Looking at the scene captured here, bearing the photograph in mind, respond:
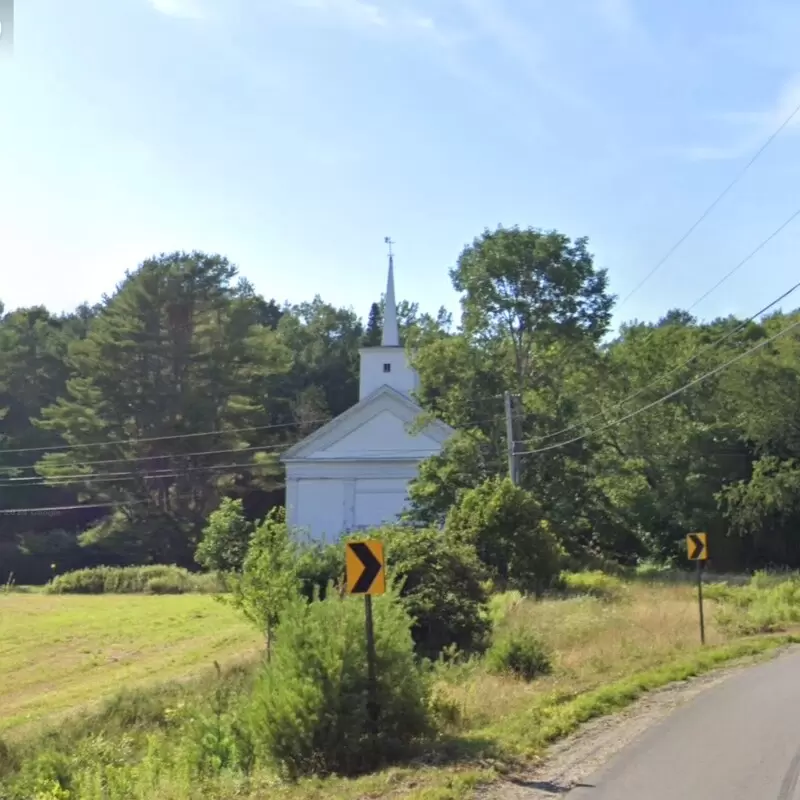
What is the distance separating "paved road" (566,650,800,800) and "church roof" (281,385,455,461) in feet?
119

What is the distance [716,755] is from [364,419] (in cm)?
4120

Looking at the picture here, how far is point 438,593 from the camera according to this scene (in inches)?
847

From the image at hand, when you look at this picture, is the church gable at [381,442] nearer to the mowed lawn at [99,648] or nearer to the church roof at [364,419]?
the church roof at [364,419]

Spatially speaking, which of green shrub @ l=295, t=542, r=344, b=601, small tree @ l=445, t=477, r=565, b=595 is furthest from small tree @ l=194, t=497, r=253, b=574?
green shrub @ l=295, t=542, r=344, b=601

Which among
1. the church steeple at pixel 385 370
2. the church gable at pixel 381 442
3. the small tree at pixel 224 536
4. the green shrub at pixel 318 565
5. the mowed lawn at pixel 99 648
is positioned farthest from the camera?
the church steeple at pixel 385 370

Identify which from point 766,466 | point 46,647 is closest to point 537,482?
point 766,466

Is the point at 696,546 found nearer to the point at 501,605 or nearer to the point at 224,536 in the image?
the point at 501,605

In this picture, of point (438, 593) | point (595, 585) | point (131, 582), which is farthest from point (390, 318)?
point (438, 593)

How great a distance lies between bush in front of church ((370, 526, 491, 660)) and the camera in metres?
20.9

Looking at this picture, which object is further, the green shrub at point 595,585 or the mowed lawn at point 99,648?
the green shrub at point 595,585

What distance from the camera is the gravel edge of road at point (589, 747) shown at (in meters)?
9.15

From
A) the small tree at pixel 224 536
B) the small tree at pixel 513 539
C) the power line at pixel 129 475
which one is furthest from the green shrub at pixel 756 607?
the power line at pixel 129 475

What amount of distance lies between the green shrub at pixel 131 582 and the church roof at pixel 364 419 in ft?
23.9

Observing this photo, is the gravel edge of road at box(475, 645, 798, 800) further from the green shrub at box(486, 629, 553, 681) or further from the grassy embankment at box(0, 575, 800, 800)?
the green shrub at box(486, 629, 553, 681)
